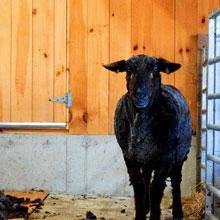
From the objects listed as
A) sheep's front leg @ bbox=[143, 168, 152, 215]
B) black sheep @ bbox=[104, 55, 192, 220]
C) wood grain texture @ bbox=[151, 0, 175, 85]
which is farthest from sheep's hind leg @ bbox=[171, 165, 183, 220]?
wood grain texture @ bbox=[151, 0, 175, 85]

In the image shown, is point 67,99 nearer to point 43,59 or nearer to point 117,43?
point 43,59

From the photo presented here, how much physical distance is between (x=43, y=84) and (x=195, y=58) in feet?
4.77

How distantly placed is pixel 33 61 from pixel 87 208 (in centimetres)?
154

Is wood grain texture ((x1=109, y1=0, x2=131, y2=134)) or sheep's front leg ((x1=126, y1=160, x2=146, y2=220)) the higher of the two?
wood grain texture ((x1=109, y1=0, x2=131, y2=134))

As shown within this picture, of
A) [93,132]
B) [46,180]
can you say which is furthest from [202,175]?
[46,180]

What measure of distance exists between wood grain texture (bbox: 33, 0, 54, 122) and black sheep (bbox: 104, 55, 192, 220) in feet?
5.73

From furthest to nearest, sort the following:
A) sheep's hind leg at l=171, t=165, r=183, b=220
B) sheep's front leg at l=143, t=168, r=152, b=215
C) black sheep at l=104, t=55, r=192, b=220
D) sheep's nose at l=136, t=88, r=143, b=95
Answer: sheep's hind leg at l=171, t=165, r=183, b=220 → sheep's front leg at l=143, t=168, r=152, b=215 → black sheep at l=104, t=55, r=192, b=220 → sheep's nose at l=136, t=88, r=143, b=95

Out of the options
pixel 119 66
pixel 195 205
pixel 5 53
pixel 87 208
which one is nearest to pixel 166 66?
pixel 119 66

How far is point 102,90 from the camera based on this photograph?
4582mm

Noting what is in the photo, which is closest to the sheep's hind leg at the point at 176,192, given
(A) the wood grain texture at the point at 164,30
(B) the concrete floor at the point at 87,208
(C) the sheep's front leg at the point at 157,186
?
(B) the concrete floor at the point at 87,208

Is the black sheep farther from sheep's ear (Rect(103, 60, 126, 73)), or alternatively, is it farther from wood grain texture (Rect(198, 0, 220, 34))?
wood grain texture (Rect(198, 0, 220, 34))

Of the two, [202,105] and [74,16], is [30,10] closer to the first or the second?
[74,16]

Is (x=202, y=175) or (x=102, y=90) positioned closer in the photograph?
(x=202, y=175)

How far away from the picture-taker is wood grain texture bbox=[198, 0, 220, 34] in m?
4.49
